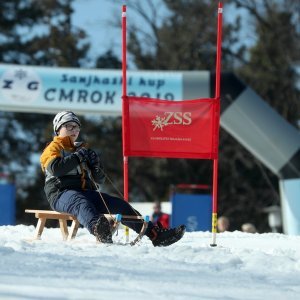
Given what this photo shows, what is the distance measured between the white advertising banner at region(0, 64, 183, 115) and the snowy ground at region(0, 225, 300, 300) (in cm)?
794

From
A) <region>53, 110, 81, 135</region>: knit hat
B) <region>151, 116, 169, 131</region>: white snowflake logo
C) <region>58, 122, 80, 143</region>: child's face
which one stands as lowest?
<region>58, 122, 80, 143</region>: child's face

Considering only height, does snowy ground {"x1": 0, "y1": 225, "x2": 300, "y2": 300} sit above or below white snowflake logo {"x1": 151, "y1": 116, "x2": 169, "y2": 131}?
below

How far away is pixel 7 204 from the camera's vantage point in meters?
13.2

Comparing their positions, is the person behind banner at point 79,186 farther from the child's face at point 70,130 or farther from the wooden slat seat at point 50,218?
the wooden slat seat at point 50,218

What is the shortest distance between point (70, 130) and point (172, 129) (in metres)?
1.13

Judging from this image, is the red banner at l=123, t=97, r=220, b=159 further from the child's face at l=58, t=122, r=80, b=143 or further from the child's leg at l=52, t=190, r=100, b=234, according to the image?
the child's leg at l=52, t=190, r=100, b=234

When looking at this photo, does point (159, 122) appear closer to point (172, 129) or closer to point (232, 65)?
point (172, 129)

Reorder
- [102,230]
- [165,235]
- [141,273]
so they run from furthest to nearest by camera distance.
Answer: [165,235] < [102,230] < [141,273]

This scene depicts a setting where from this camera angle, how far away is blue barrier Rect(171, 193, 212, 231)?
13.5 m

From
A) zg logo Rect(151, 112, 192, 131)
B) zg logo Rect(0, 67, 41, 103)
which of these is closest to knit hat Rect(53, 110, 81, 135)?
zg logo Rect(151, 112, 192, 131)

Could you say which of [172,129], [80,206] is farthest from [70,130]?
[172,129]

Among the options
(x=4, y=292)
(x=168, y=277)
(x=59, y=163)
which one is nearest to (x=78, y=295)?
(x=4, y=292)

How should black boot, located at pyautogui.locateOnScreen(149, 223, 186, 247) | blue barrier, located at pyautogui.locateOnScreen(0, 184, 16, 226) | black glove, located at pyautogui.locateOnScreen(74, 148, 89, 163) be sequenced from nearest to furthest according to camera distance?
black boot, located at pyautogui.locateOnScreen(149, 223, 186, 247), black glove, located at pyautogui.locateOnScreen(74, 148, 89, 163), blue barrier, located at pyautogui.locateOnScreen(0, 184, 16, 226)

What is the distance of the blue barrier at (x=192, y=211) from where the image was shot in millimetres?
13453
